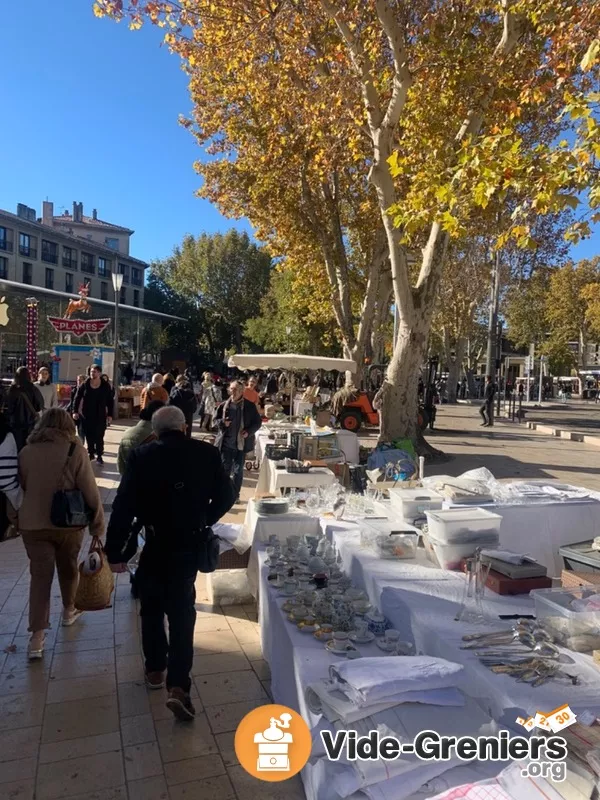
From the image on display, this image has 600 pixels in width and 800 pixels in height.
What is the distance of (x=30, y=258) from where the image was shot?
48938 mm

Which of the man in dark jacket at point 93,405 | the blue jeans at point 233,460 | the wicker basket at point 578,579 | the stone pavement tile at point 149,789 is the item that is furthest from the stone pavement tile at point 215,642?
the man in dark jacket at point 93,405

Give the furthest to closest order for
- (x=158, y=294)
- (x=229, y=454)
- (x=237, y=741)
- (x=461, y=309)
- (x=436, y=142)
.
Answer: (x=158, y=294) < (x=461, y=309) < (x=436, y=142) < (x=229, y=454) < (x=237, y=741)

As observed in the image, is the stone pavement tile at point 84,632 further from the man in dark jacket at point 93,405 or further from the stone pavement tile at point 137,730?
the man in dark jacket at point 93,405

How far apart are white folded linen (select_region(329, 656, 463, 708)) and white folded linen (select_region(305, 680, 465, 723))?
17 mm

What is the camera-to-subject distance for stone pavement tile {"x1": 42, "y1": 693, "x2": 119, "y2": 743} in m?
2.95

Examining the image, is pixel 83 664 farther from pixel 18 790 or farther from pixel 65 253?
pixel 65 253

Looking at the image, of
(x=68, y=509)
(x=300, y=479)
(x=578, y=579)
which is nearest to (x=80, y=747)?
(x=68, y=509)

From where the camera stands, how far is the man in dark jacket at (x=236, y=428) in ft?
24.4

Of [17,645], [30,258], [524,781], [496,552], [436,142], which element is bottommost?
[17,645]

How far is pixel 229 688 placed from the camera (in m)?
3.41

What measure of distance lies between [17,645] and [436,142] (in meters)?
9.44

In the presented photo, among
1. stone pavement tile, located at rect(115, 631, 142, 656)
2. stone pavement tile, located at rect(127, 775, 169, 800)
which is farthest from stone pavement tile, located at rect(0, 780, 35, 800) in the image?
stone pavement tile, located at rect(115, 631, 142, 656)

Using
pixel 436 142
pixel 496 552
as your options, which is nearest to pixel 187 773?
pixel 496 552

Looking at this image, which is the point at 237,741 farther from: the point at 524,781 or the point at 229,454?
the point at 229,454
